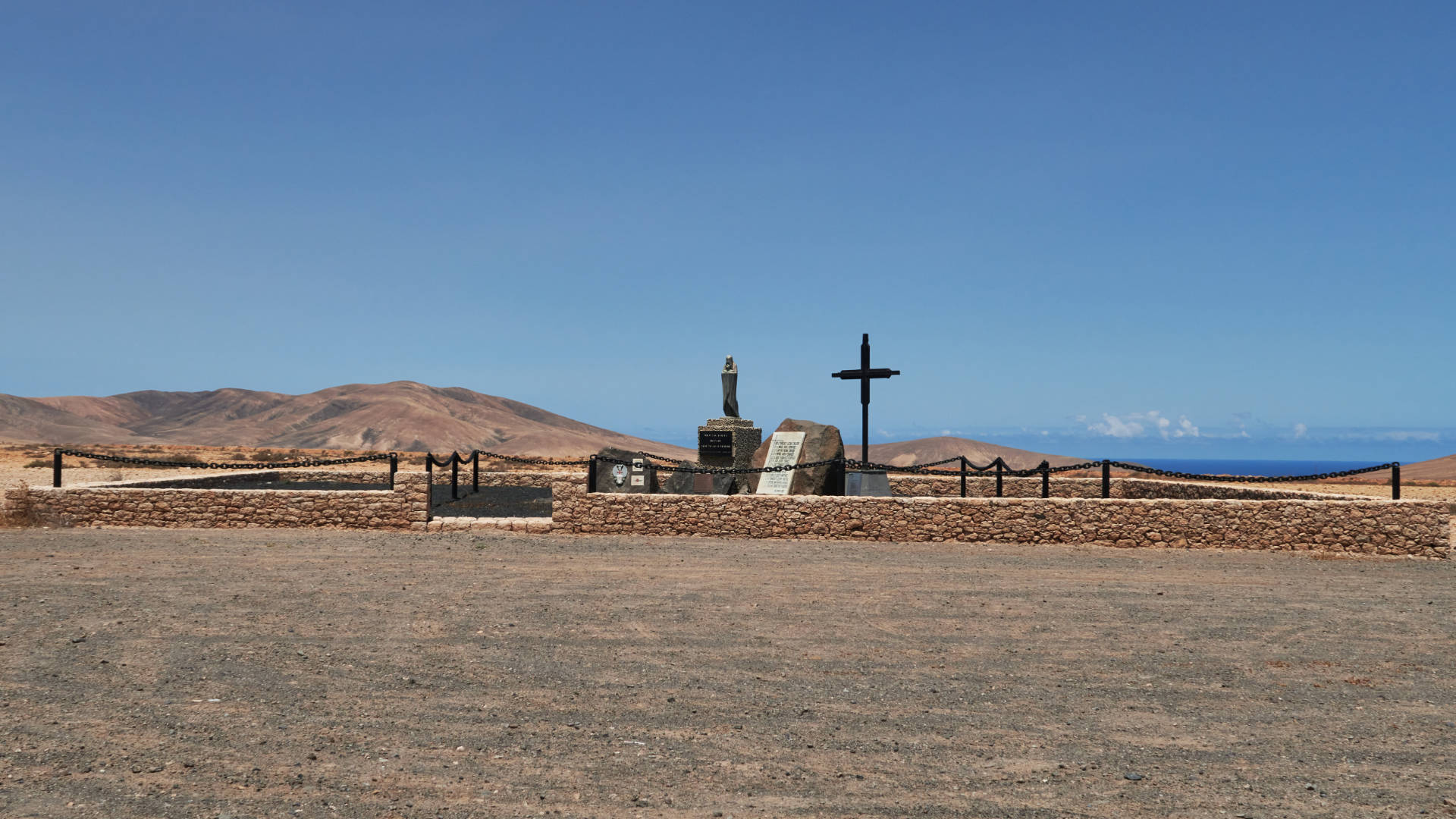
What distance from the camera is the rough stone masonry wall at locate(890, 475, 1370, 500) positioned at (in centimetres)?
1702

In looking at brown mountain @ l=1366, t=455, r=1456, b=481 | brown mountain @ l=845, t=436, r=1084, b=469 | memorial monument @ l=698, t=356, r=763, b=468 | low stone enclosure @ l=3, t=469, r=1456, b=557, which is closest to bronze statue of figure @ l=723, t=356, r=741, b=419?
memorial monument @ l=698, t=356, r=763, b=468

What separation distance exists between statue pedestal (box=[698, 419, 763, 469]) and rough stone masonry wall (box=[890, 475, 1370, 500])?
3101mm

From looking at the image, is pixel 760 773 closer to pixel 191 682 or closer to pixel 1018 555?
pixel 191 682

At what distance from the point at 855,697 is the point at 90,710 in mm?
4485

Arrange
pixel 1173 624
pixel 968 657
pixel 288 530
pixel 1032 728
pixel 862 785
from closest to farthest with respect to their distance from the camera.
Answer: pixel 862 785, pixel 1032 728, pixel 968 657, pixel 1173 624, pixel 288 530

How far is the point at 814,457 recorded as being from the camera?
1669 centimetres

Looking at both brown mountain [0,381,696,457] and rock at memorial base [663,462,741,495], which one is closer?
rock at memorial base [663,462,741,495]

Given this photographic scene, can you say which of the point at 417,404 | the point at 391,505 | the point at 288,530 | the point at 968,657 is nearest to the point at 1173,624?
the point at 968,657

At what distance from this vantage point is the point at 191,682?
5977 mm

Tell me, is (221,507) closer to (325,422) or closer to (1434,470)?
(1434,470)

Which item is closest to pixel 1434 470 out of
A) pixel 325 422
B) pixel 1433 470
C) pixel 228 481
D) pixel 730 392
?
pixel 1433 470

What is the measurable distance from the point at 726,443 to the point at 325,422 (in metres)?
122

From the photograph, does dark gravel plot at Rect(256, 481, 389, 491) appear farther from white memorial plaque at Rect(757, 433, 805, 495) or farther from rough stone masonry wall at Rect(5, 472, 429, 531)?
white memorial plaque at Rect(757, 433, 805, 495)

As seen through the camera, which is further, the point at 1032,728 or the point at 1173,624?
the point at 1173,624
